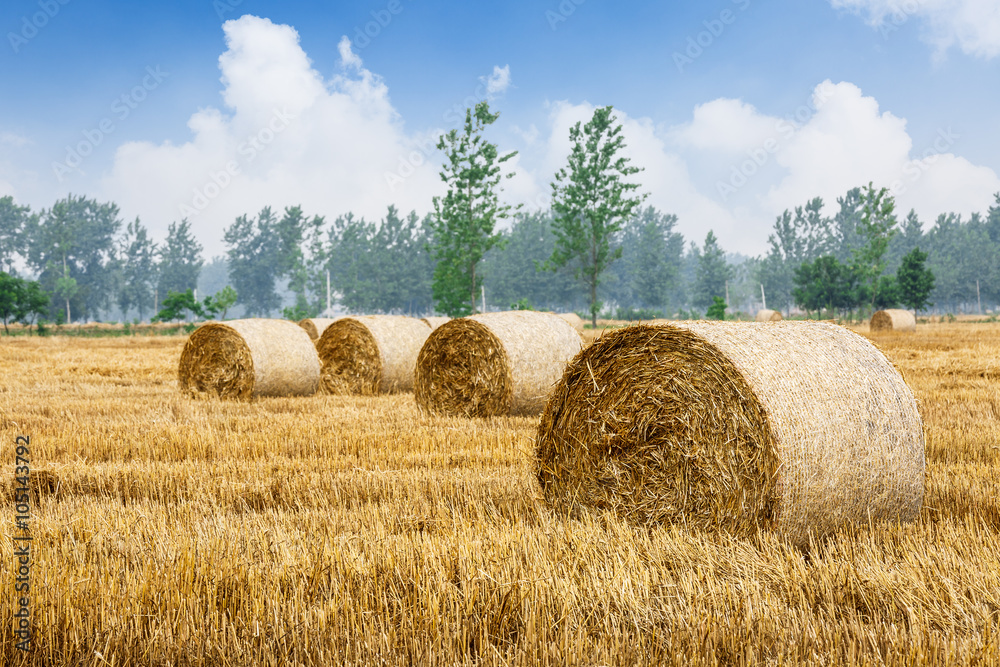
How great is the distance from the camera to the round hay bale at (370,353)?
534 inches

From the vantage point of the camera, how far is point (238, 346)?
1262 cm

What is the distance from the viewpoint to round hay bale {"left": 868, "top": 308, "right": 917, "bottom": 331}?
3219 centimetres

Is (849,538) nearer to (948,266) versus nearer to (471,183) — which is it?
(471,183)

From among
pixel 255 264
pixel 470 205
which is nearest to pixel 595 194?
pixel 470 205

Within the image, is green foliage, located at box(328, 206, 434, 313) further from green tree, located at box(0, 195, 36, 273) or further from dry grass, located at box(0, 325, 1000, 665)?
dry grass, located at box(0, 325, 1000, 665)

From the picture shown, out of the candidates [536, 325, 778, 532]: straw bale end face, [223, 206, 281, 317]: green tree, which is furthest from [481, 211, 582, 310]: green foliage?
[536, 325, 778, 532]: straw bale end face

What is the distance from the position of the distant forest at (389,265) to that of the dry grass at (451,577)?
267ft

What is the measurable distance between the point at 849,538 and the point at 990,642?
1.54 m

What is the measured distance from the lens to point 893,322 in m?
32.1

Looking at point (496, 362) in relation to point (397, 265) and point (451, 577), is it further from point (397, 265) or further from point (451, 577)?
point (397, 265)

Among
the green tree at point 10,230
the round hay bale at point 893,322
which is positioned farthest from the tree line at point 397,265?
the round hay bale at point 893,322

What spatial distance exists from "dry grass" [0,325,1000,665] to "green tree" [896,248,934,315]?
4863cm

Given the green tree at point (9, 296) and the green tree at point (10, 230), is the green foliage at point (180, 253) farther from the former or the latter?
the green tree at point (9, 296)

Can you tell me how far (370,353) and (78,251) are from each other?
340ft
